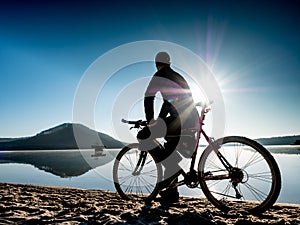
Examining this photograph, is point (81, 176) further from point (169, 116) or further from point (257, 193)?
point (257, 193)

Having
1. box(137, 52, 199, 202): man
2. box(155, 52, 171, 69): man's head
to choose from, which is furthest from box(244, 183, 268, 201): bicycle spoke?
box(155, 52, 171, 69): man's head

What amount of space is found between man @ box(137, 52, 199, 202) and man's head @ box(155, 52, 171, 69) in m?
0.22

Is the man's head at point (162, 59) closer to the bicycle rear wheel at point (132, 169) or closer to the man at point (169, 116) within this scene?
the man at point (169, 116)

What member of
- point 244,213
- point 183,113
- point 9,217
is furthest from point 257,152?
Result: point 9,217

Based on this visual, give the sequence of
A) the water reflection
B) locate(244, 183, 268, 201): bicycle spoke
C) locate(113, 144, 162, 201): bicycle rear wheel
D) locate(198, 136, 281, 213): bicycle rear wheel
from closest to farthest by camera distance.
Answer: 1. locate(198, 136, 281, 213): bicycle rear wheel
2. locate(244, 183, 268, 201): bicycle spoke
3. locate(113, 144, 162, 201): bicycle rear wheel
4. the water reflection

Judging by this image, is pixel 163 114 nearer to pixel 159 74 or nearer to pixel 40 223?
pixel 159 74

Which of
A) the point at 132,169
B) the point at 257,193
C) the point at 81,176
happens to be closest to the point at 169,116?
the point at 132,169

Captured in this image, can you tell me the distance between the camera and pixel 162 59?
504cm

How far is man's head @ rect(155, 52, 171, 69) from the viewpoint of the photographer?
502 centimetres

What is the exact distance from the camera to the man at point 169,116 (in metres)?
4.56

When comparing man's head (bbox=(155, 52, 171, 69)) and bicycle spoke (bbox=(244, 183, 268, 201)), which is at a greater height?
man's head (bbox=(155, 52, 171, 69))

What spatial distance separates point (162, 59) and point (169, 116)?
4.31 feet

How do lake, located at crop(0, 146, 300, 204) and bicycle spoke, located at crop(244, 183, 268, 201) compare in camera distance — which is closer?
bicycle spoke, located at crop(244, 183, 268, 201)

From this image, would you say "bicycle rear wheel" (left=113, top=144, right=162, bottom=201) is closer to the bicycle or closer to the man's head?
the bicycle
